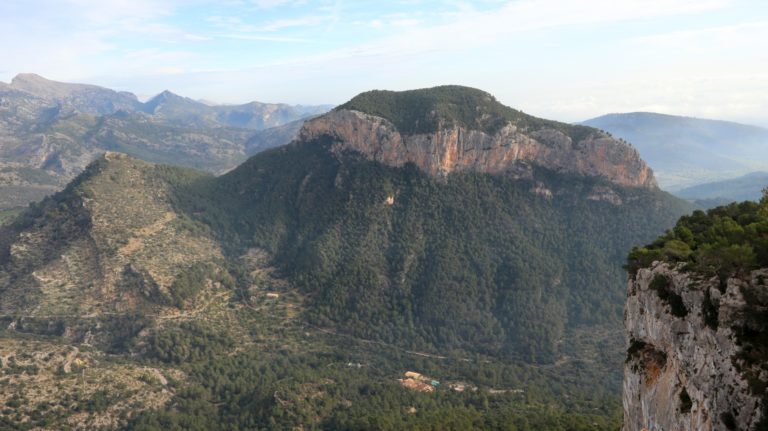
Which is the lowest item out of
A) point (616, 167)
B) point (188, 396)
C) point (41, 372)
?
point (188, 396)

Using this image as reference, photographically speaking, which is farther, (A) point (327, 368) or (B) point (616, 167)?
(B) point (616, 167)

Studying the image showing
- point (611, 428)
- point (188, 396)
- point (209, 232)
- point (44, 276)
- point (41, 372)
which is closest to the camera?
point (611, 428)

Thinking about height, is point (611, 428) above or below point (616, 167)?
below

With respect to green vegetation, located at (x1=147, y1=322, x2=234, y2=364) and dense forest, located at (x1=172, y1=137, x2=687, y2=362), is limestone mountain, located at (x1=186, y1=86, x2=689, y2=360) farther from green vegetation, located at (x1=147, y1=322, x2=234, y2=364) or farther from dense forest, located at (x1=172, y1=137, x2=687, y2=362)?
green vegetation, located at (x1=147, y1=322, x2=234, y2=364)

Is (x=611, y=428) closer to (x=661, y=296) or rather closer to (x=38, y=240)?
(x=661, y=296)

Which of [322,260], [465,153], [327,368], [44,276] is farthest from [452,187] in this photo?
[44,276]

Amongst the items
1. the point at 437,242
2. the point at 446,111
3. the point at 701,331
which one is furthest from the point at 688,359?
the point at 446,111

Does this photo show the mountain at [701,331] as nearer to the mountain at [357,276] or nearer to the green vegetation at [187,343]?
the mountain at [357,276]
